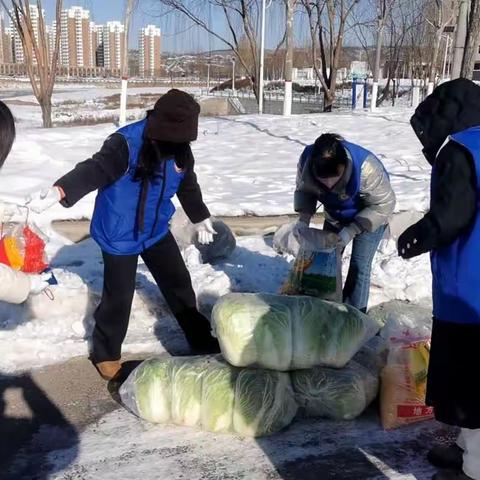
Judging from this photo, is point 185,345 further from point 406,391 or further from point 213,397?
point 406,391

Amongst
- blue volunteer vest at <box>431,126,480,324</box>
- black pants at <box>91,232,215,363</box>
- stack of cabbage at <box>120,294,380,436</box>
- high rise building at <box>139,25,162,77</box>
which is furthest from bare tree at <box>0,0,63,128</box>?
high rise building at <box>139,25,162,77</box>

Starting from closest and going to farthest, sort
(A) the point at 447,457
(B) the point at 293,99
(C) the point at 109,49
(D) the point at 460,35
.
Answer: (A) the point at 447,457
(D) the point at 460,35
(B) the point at 293,99
(C) the point at 109,49

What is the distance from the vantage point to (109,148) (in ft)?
10.3

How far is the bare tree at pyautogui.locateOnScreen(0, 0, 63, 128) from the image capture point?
41.3ft

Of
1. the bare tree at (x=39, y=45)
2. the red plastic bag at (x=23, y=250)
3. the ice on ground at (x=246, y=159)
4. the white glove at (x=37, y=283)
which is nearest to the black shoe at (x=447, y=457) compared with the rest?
the white glove at (x=37, y=283)

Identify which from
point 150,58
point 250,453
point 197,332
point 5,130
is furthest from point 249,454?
point 150,58

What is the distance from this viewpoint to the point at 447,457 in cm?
264

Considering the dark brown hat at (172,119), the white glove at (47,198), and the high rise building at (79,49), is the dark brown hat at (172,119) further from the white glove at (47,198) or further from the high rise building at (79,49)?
the high rise building at (79,49)

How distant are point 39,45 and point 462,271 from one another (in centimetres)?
1282

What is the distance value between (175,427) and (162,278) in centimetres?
93

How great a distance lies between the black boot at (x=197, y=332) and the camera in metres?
3.68

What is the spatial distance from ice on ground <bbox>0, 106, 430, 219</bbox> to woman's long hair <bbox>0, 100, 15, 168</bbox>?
4.44 metres

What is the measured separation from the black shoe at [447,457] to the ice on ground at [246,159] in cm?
401

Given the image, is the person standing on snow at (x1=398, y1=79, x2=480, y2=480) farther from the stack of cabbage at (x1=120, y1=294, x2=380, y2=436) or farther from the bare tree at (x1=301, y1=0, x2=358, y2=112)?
the bare tree at (x1=301, y1=0, x2=358, y2=112)
